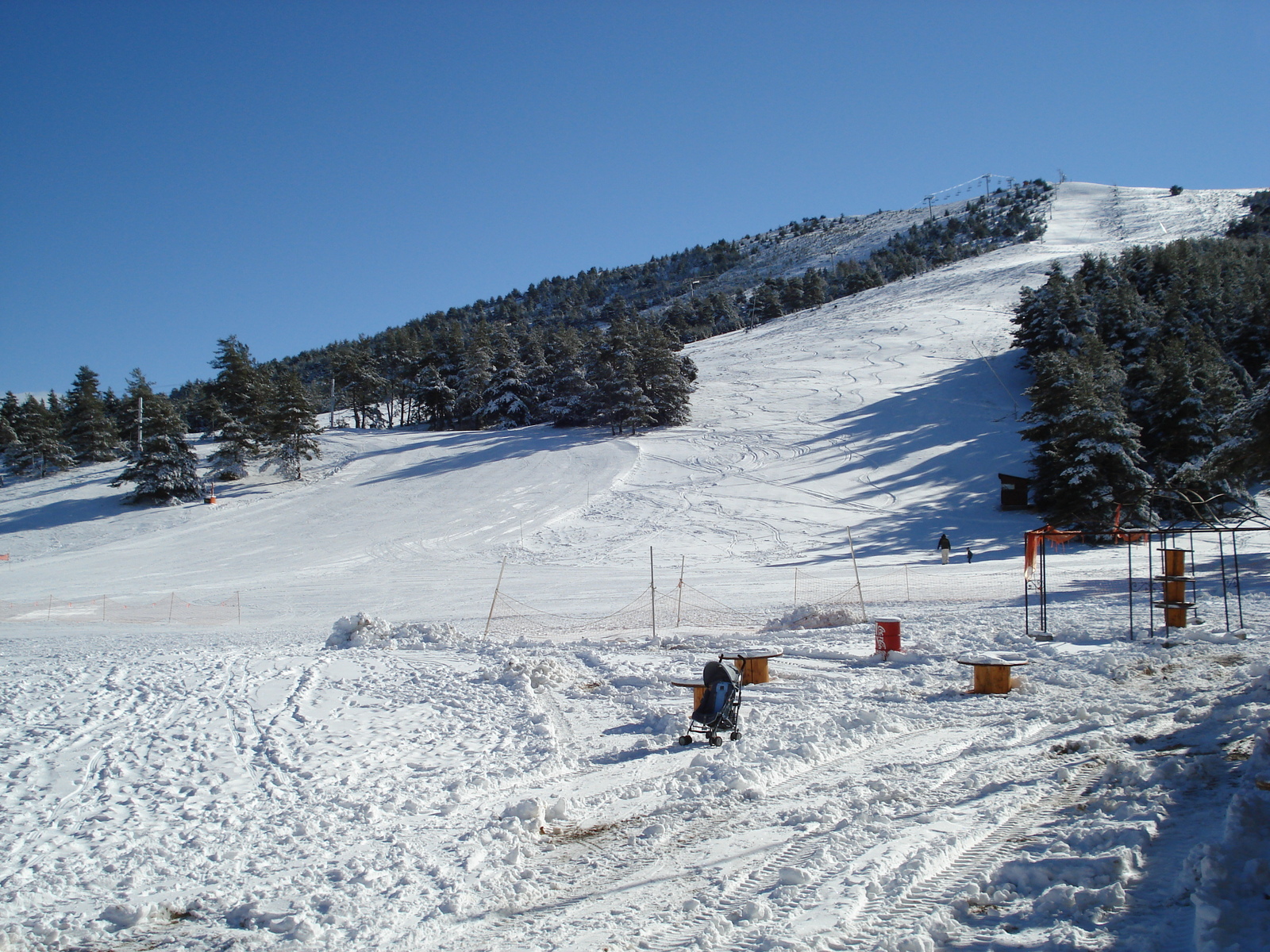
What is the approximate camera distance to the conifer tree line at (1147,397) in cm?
1623

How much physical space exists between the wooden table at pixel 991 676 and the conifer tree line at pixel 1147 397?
4672mm

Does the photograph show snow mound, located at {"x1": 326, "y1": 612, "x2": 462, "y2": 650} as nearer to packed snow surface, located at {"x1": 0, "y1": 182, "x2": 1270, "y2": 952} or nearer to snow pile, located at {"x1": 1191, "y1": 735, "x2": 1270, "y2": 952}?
packed snow surface, located at {"x1": 0, "y1": 182, "x2": 1270, "y2": 952}

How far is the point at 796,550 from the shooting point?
89.5 ft

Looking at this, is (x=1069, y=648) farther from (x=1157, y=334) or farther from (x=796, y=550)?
(x=1157, y=334)

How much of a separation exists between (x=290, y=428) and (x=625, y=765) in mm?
40122

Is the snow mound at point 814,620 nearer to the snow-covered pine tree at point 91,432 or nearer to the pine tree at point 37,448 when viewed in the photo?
the snow-covered pine tree at point 91,432

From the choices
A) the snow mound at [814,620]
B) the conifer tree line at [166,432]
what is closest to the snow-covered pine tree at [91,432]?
the conifer tree line at [166,432]

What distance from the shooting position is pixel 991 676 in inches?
388

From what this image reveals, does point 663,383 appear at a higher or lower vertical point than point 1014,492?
higher

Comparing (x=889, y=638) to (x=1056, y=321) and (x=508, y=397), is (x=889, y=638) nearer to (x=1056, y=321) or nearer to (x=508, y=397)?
(x=1056, y=321)

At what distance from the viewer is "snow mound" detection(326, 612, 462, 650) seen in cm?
1486

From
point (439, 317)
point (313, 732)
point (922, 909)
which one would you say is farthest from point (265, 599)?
point (439, 317)

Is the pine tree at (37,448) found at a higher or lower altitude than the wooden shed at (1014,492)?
higher

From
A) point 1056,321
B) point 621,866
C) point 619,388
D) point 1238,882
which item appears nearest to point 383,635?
point 621,866
